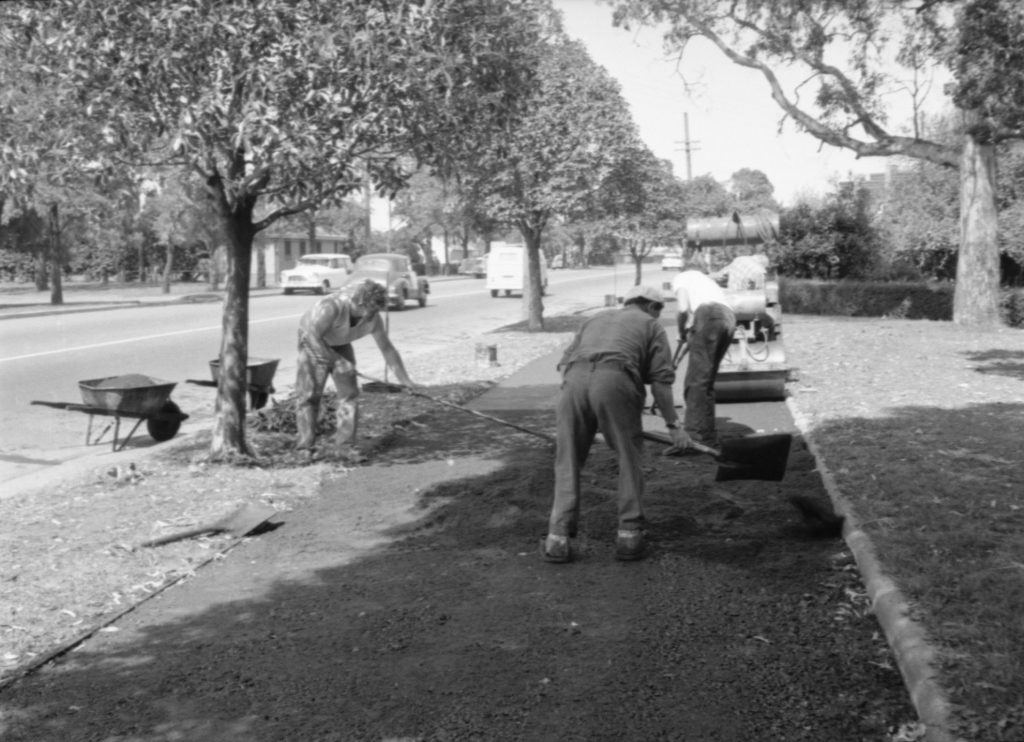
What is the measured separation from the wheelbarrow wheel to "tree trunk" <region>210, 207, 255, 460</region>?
6.23ft

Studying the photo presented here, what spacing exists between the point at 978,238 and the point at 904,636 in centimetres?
1955

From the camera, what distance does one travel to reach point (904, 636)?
4.54 m

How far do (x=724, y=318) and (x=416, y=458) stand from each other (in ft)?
10.3

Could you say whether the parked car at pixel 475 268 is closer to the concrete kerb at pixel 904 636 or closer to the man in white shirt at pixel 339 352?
the man in white shirt at pixel 339 352

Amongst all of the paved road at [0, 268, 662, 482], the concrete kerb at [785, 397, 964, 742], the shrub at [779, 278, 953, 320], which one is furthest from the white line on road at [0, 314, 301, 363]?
the concrete kerb at [785, 397, 964, 742]

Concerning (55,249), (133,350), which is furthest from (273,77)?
(55,249)

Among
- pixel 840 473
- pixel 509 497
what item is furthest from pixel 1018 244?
pixel 509 497

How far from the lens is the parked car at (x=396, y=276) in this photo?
32969 mm

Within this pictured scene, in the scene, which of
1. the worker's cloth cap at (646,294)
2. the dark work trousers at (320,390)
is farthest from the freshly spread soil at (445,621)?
the worker's cloth cap at (646,294)

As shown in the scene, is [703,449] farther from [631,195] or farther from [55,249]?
[55,249]

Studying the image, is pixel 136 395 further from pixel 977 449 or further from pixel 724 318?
pixel 977 449

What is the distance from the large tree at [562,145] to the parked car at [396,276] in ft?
36.5

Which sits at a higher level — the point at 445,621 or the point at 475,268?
the point at 475,268

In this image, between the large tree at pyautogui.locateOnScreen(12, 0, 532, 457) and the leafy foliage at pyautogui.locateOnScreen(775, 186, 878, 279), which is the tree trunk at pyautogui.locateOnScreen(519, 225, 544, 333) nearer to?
the leafy foliage at pyautogui.locateOnScreen(775, 186, 878, 279)
